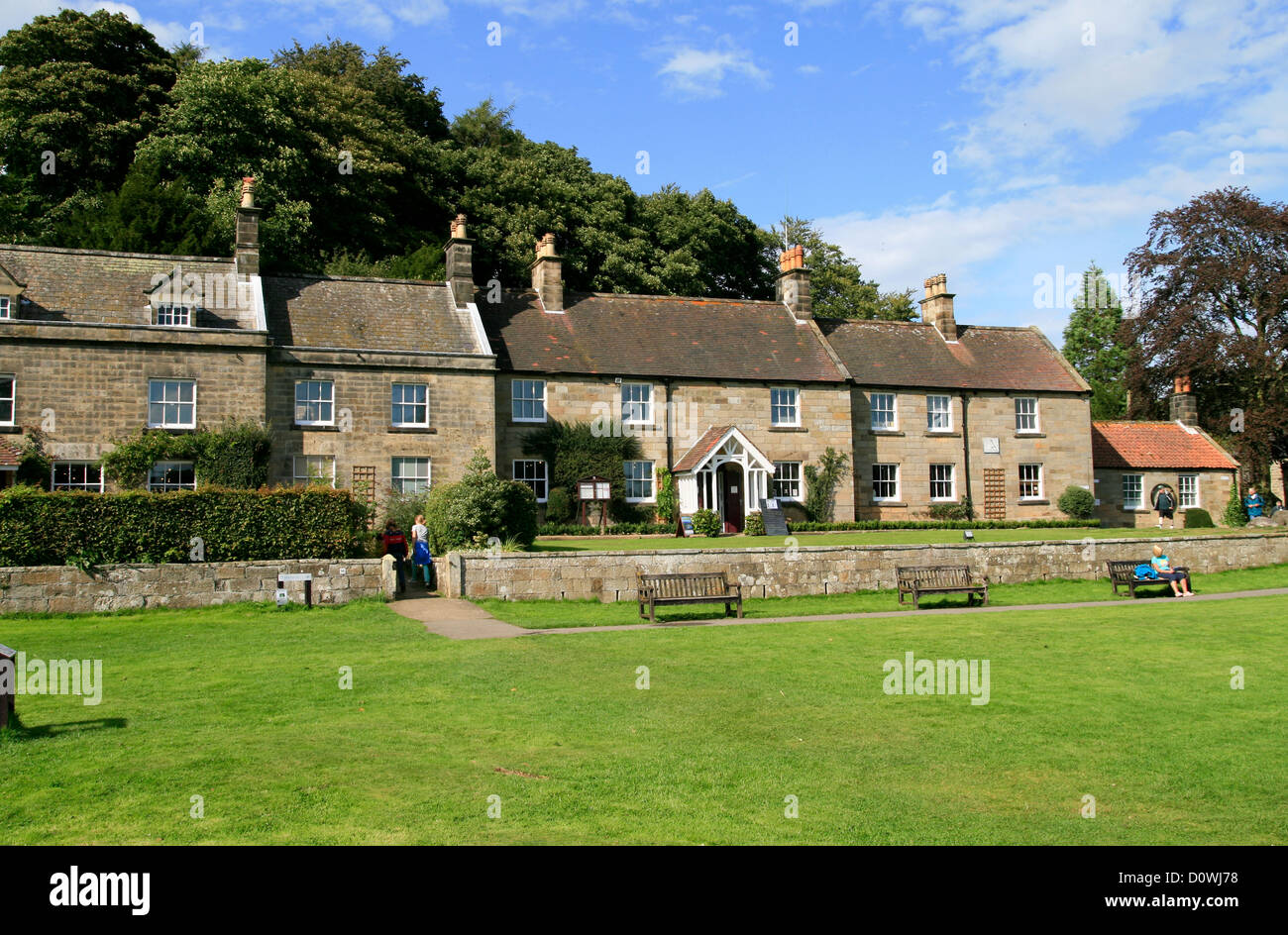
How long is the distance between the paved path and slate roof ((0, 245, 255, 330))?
1408 cm

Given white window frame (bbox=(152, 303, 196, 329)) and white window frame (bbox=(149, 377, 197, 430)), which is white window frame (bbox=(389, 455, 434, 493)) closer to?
white window frame (bbox=(149, 377, 197, 430))

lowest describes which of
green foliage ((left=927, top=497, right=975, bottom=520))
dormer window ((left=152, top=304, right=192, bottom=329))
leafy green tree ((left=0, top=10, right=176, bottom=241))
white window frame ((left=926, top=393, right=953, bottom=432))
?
green foliage ((left=927, top=497, right=975, bottom=520))

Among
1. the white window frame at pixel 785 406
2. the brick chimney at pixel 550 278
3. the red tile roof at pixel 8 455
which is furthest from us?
the brick chimney at pixel 550 278

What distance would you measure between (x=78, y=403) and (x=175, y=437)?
264 centimetres

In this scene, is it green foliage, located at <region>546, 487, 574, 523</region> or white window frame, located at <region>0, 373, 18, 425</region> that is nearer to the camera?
white window frame, located at <region>0, 373, 18, 425</region>

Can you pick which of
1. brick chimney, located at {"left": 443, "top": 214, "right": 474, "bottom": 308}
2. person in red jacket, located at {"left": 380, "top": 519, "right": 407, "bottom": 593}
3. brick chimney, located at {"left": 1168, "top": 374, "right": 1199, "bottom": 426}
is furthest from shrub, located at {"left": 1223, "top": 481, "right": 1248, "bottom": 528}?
person in red jacket, located at {"left": 380, "top": 519, "right": 407, "bottom": 593}

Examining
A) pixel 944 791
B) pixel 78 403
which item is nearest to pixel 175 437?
pixel 78 403

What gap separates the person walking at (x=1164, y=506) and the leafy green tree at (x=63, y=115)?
43.9 m

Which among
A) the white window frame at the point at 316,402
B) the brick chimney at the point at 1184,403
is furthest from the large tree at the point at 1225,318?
the white window frame at the point at 316,402

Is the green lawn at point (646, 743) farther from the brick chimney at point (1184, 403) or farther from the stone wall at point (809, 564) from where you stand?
the brick chimney at point (1184, 403)

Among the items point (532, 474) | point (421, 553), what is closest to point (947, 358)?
point (532, 474)

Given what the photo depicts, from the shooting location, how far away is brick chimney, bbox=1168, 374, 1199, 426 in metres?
46.2

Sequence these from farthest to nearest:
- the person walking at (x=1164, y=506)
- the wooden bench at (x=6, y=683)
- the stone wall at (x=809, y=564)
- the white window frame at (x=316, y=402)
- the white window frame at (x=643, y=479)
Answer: the person walking at (x=1164, y=506), the white window frame at (x=643, y=479), the white window frame at (x=316, y=402), the stone wall at (x=809, y=564), the wooden bench at (x=6, y=683)

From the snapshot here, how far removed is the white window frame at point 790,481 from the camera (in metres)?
34.9
